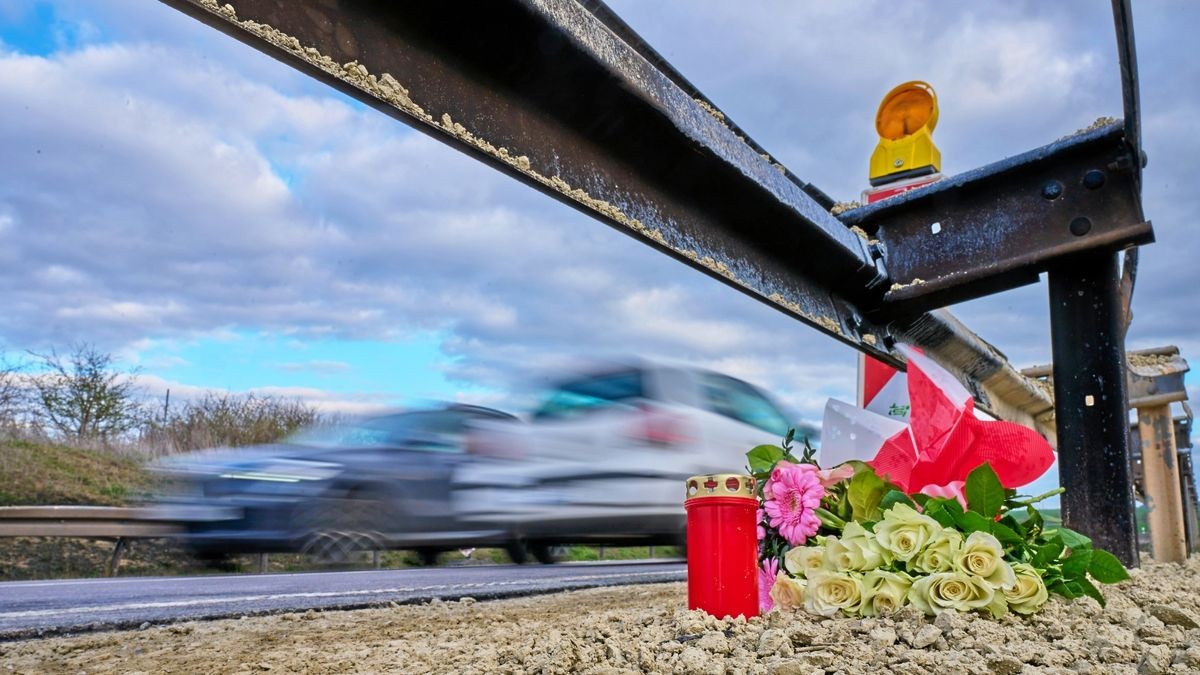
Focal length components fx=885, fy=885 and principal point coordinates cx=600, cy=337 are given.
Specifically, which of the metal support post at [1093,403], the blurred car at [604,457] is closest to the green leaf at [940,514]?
the metal support post at [1093,403]

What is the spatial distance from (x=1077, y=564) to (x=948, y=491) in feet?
1.02

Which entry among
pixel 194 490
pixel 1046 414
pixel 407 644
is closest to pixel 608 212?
pixel 407 644

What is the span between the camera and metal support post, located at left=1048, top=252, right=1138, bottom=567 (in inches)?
110

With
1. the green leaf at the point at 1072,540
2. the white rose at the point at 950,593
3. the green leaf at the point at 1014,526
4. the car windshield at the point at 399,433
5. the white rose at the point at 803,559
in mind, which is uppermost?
the car windshield at the point at 399,433

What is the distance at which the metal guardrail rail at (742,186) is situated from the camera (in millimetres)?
1604

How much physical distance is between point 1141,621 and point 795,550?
690 mm

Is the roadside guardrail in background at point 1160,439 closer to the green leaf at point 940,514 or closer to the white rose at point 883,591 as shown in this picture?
the green leaf at point 940,514

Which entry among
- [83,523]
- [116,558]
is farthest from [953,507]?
[116,558]

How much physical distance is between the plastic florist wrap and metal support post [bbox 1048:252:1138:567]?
786mm

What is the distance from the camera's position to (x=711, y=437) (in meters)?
7.12

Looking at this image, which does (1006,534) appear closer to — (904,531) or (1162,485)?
(904,531)

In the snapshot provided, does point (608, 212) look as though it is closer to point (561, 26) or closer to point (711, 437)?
point (561, 26)

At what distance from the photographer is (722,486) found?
6.28ft

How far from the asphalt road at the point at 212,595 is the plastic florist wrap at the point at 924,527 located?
6.80ft
